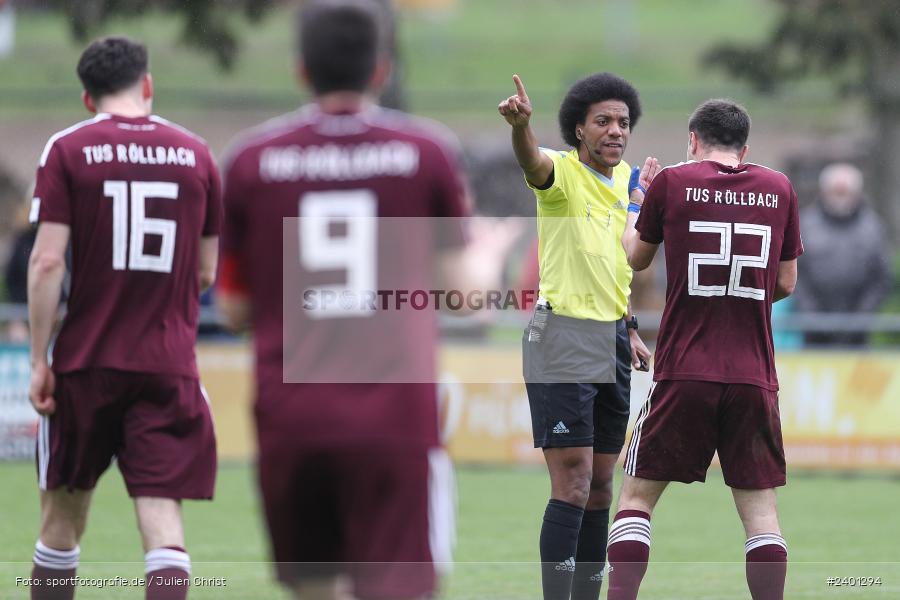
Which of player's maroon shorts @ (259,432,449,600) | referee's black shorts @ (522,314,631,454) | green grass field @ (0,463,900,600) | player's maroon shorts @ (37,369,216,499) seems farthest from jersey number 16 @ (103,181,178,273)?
green grass field @ (0,463,900,600)

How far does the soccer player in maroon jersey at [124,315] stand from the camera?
5.46 metres

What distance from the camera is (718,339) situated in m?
6.12

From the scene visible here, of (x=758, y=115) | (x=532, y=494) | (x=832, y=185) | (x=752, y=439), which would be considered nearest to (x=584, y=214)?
(x=752, y=439)

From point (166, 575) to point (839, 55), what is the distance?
17.0 m

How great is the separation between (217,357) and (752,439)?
27.0 ft

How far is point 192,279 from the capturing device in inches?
223

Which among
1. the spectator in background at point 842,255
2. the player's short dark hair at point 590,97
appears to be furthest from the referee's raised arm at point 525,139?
the spectator in background at point 842,255

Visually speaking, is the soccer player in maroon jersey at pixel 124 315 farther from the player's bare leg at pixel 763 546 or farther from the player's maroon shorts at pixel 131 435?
the player's bare leg at pixel 763 546

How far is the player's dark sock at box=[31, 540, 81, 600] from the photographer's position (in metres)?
5.70

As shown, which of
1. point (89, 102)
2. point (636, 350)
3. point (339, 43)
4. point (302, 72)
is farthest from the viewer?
point (636, 350)

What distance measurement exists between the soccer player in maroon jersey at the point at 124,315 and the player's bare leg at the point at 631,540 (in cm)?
182

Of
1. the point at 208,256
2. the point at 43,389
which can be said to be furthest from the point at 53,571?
the point at 208,256

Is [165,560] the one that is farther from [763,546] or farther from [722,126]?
[722,126]

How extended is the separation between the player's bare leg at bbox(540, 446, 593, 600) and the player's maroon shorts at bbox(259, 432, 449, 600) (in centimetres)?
249
